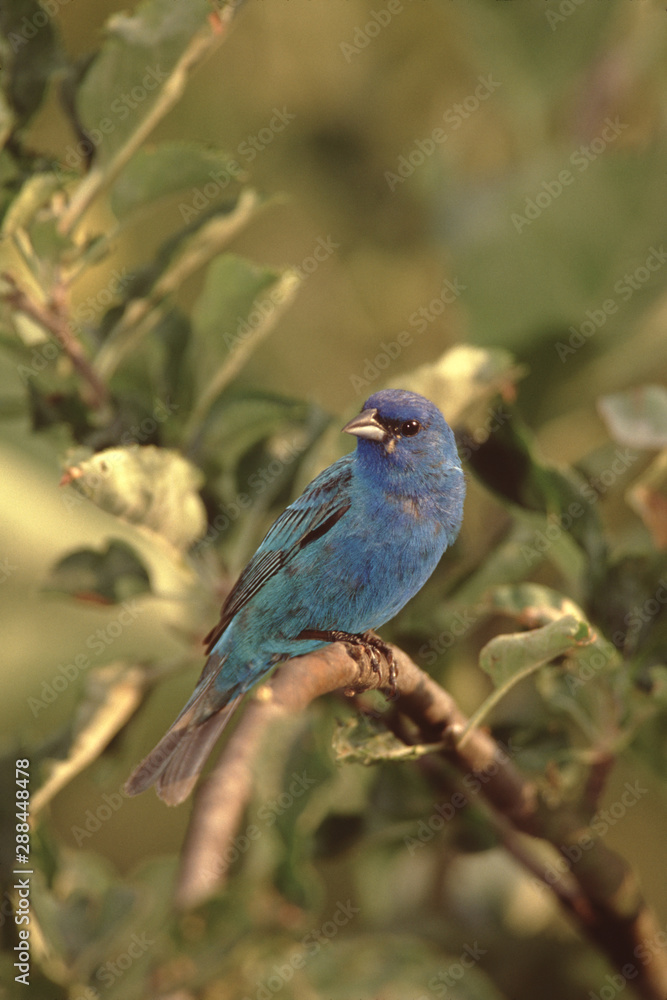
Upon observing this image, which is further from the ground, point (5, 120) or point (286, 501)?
point (5, 120)

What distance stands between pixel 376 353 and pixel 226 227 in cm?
143

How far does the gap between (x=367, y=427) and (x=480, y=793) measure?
3.26 ft

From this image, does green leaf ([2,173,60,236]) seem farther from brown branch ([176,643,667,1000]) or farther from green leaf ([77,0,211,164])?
brown branch ([176,643,667,1000])

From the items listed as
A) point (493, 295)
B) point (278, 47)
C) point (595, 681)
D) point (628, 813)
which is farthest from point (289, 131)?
point (628, 813)

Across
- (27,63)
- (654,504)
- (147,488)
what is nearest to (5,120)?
(27,63)

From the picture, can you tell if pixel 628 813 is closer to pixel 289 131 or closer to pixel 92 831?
pixel 92 831

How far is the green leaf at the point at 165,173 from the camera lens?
228cm

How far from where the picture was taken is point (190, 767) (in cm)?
173

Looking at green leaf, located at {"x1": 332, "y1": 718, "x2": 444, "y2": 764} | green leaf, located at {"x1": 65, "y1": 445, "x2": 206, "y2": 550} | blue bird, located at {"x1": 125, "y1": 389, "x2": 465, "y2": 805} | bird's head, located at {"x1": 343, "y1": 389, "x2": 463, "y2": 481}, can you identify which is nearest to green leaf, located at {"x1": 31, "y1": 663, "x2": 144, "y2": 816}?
green leaf, located at {"x1": 65, "y1": 445, "x2": 206, "y2": 550}

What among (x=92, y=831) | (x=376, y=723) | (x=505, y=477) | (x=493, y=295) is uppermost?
(x=493, y=295)

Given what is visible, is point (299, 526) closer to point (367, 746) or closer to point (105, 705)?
point (367, 746)

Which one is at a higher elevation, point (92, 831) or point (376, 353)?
point (376, 353)

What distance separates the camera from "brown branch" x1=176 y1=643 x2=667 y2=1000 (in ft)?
5.26

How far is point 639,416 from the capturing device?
2.48 metres
